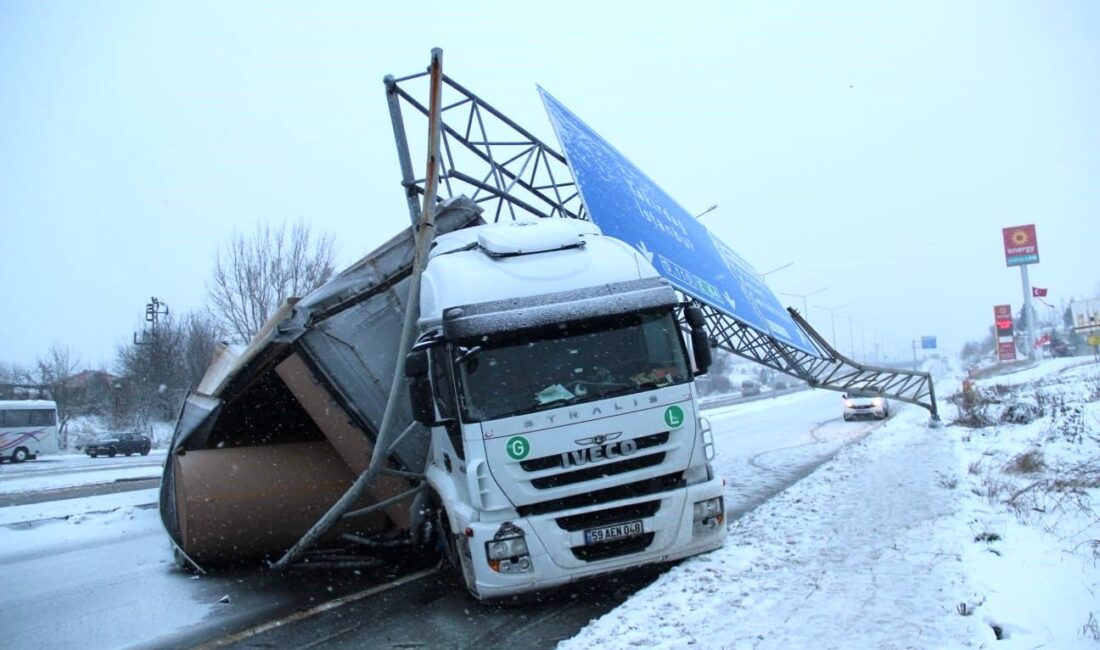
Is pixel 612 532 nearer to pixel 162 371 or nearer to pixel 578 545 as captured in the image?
pixel 578 545

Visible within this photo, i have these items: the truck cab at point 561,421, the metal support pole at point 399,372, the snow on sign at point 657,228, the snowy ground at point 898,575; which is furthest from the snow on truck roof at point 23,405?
the snowy ground at point 898,575

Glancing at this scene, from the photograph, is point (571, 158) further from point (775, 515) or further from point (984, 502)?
point (984, 502)

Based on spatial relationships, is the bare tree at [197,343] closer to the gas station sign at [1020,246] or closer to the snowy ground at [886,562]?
the snowy ground at [886,562]

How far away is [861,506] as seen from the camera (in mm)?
9078

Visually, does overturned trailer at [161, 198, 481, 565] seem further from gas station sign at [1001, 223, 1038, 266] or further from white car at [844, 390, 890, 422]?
gas station sign at [1001, 223, 1038, 266]

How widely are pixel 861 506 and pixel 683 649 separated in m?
5.62

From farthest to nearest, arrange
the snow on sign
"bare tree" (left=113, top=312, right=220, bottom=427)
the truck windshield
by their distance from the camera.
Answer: "bare tree" (left=113, top=312, right=220, bottom=427) < the snow on sign < the truck windshield

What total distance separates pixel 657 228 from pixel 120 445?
37964 millimetres

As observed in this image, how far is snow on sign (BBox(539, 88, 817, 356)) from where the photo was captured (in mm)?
10828

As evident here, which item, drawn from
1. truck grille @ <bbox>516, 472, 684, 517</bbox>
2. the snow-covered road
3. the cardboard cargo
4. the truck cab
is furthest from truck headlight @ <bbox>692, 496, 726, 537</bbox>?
the cardboard cargo

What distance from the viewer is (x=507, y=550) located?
543cm

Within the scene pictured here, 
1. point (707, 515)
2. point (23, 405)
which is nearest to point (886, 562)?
point (707, 515)

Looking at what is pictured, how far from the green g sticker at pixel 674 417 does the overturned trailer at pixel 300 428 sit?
2.76 metres

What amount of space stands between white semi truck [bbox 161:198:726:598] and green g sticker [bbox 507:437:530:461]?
0.04 ft
